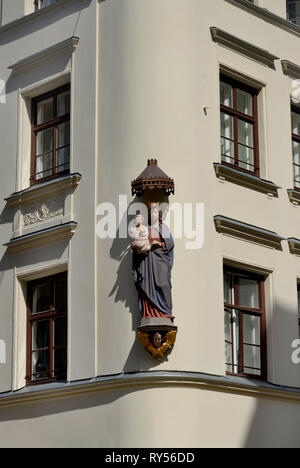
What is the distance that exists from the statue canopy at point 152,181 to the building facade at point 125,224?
12.8 inches

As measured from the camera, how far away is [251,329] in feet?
68.5

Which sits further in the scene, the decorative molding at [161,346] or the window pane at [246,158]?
the window pane at [246,158]

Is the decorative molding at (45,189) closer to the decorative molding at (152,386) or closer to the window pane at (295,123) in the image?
the decorative molding at (152,386)

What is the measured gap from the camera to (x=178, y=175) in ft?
65.2

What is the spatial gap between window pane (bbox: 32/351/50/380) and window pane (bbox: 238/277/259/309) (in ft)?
11.6

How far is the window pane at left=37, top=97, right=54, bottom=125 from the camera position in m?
22.1

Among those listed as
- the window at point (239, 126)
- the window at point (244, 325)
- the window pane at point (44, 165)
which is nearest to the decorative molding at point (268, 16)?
the window at point (239, 126)

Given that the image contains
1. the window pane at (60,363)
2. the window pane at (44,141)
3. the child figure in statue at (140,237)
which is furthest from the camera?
the window pane at (44,141)

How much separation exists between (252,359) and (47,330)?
11.9 feet

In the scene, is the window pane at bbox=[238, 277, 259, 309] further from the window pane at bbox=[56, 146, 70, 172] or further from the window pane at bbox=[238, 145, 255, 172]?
the window pane at bbox=[56, 146, 70, 172]

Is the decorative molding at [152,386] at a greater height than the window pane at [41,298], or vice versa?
the window pane at [41,298]

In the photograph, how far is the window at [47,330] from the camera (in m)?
20.5

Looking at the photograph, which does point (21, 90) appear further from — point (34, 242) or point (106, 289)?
point (106, 289)
